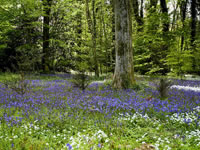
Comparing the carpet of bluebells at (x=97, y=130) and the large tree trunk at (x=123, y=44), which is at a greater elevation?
the large tree trunk at (x=123, y=44)

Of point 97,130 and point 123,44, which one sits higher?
point 123,44

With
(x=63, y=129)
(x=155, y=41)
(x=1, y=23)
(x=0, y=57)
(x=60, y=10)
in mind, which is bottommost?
(x=63, y=129)

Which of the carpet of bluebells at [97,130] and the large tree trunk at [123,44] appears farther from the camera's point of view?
the large tree trunk at [123,44]

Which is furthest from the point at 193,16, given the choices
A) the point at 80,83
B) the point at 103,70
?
the point at 80,83

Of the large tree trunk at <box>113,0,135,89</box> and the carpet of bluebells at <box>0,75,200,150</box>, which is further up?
the large tree trunk at <box>113,0,135,89</box>

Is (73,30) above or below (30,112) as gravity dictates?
above

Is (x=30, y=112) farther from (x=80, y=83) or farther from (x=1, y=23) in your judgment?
(x=1, y=23)

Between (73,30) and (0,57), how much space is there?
27.4ft

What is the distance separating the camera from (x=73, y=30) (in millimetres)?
22266

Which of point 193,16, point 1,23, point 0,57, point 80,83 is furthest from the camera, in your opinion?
point 193,16

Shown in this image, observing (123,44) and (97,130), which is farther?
(123,44)

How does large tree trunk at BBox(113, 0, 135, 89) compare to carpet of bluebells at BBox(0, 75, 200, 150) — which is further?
large tree trunk at BBox(113, 0, 135, 89)

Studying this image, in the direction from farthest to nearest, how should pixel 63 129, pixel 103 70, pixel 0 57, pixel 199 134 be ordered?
pixel 103 70, pixel 0 57, pixel 63 129, pixel 199 134

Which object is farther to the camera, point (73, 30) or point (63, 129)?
point (73, 30)
